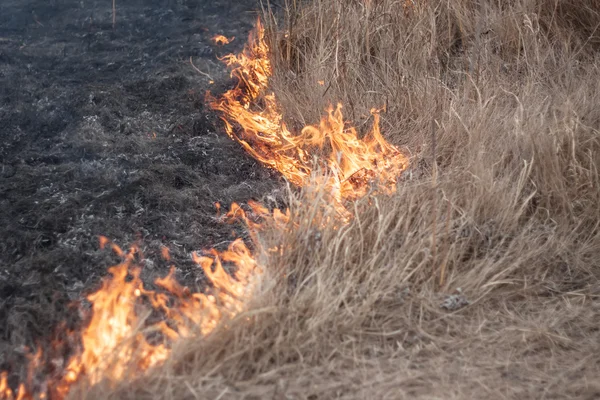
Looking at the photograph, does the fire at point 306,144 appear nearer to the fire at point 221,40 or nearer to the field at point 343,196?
the field at point 343,196

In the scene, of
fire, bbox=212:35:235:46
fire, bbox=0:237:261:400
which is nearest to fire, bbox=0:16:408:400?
fire, bbox=0:237:261:400

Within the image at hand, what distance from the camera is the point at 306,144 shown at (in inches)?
161

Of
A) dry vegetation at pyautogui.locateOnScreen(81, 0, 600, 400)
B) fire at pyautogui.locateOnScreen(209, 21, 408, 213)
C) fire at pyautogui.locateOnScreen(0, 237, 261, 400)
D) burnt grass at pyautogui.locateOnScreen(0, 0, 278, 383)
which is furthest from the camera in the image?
fire at pyautogui.locateOnScreen(209, 21, 408, 213)

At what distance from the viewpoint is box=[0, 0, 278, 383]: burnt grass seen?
294cm

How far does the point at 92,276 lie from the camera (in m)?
2.92

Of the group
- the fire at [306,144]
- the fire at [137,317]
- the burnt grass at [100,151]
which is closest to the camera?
the fire at [137,317]

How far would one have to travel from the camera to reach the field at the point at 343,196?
98.2 inches

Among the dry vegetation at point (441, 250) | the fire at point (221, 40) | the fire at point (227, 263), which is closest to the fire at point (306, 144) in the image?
the fire at point (227, 263)

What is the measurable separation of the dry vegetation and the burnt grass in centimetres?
52

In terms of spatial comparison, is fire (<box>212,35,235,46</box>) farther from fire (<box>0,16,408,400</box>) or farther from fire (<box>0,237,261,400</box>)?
fire (<box>0,237,261,400</box>)

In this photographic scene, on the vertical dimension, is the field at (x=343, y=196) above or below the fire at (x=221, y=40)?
below

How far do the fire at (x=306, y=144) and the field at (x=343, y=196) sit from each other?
0.06ft

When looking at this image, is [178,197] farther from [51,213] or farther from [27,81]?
[27,81]

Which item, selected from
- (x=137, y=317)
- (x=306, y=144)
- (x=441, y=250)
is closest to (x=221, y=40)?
(x=306, y=144)
